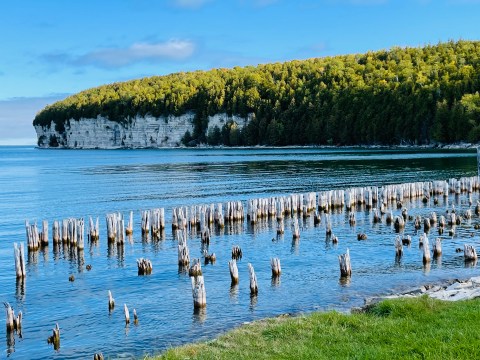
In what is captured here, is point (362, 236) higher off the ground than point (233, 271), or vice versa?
point (233, 271)

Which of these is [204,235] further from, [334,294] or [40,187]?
[40,187]

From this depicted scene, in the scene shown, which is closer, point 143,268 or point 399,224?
point 143,268

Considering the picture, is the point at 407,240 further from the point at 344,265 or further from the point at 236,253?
the point at 236,253

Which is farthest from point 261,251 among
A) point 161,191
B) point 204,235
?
point 161,191

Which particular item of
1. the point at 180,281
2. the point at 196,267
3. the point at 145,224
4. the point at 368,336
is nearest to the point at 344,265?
the point at 196,267

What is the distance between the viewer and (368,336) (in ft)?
45.9

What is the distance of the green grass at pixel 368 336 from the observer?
492 inches

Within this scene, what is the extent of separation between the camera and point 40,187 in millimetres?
74375

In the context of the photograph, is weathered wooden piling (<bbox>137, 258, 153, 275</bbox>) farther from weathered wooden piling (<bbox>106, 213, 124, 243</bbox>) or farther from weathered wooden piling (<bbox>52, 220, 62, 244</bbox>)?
weathered wooden piling (<bbox>52, 220, 62, 244</bbox>)

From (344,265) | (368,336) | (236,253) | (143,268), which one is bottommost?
(236,253)

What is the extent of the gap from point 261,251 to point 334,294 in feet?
30.8

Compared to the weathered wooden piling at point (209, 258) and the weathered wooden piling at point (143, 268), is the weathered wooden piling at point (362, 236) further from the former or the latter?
the weathered wooden piling at point (143, 268)

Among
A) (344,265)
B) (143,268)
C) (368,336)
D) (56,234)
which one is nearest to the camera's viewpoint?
(368,336)

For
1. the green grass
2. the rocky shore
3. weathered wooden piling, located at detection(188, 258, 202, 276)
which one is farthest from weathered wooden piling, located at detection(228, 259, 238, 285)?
the green grass
